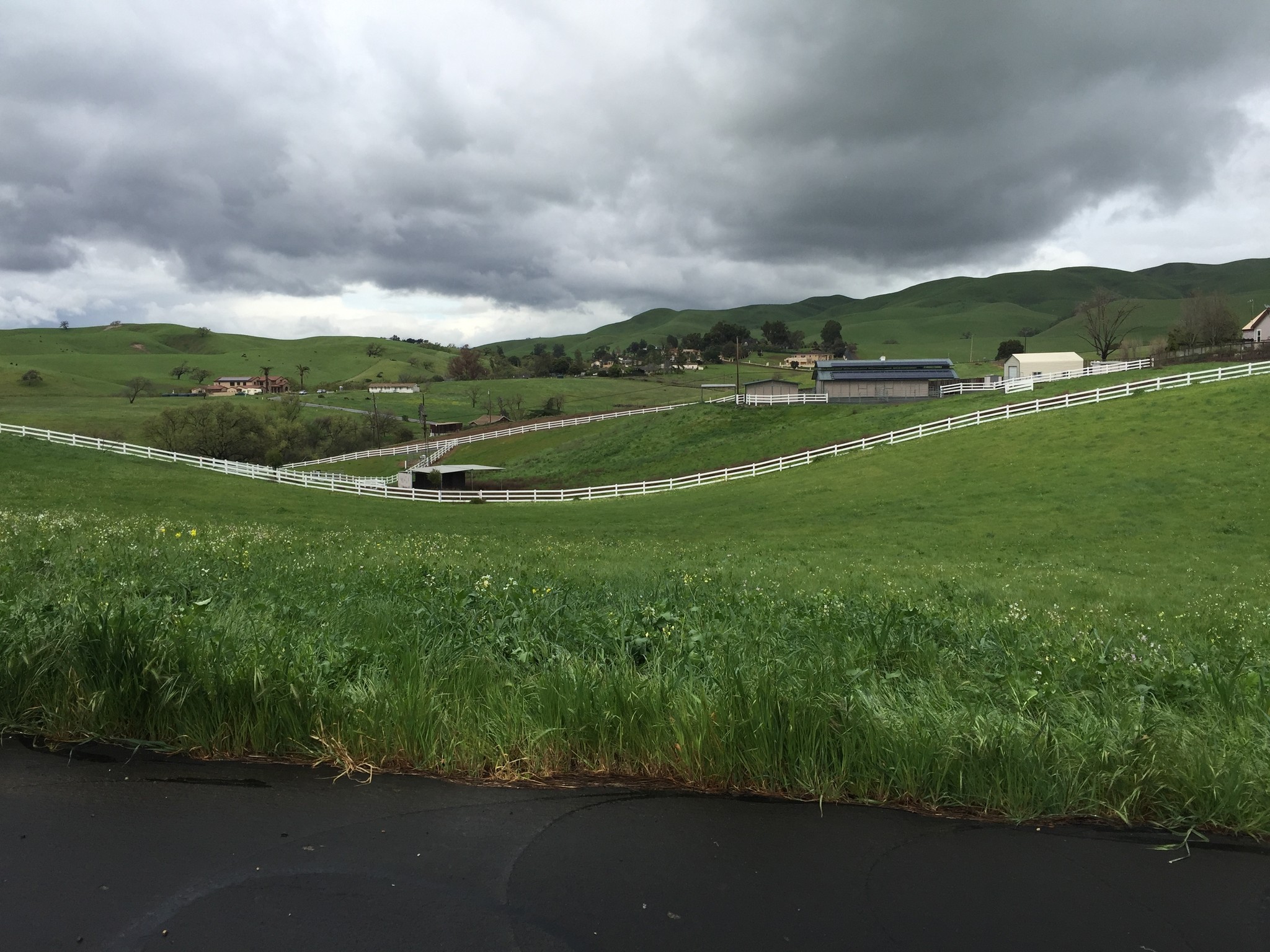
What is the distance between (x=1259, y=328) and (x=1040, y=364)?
2573 cm

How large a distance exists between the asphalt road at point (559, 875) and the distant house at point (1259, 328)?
9687 cm

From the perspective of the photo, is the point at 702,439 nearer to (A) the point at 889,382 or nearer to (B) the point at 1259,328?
(A) the point at 889,382

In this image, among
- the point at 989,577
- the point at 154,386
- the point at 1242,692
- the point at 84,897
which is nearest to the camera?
the point at 84,897

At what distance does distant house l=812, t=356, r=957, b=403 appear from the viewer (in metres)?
72.0

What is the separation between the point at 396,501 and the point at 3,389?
157131 mm

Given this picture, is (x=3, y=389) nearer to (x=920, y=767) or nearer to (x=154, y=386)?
(x=154, y=386)

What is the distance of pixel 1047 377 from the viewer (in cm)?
6638

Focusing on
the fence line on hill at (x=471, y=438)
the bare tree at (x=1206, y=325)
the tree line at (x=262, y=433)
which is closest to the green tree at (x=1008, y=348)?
the bare tree at (x=1206, y=325)

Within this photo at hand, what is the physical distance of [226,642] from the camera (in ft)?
15.7

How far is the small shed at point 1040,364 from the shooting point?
75.1 metres

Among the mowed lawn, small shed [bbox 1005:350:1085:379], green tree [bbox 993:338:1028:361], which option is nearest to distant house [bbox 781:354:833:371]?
green tree [bbox 993:338:1028:361]

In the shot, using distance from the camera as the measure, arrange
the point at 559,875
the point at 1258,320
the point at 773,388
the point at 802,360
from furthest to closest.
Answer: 1. the point at 802,360
2. the point at 1258,320
3. the point at 773,388
4. the point at 559,875

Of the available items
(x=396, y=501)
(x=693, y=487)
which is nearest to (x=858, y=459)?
(x=693, y=487)

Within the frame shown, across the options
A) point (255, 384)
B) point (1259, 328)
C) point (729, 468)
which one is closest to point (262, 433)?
point (729, 468)
